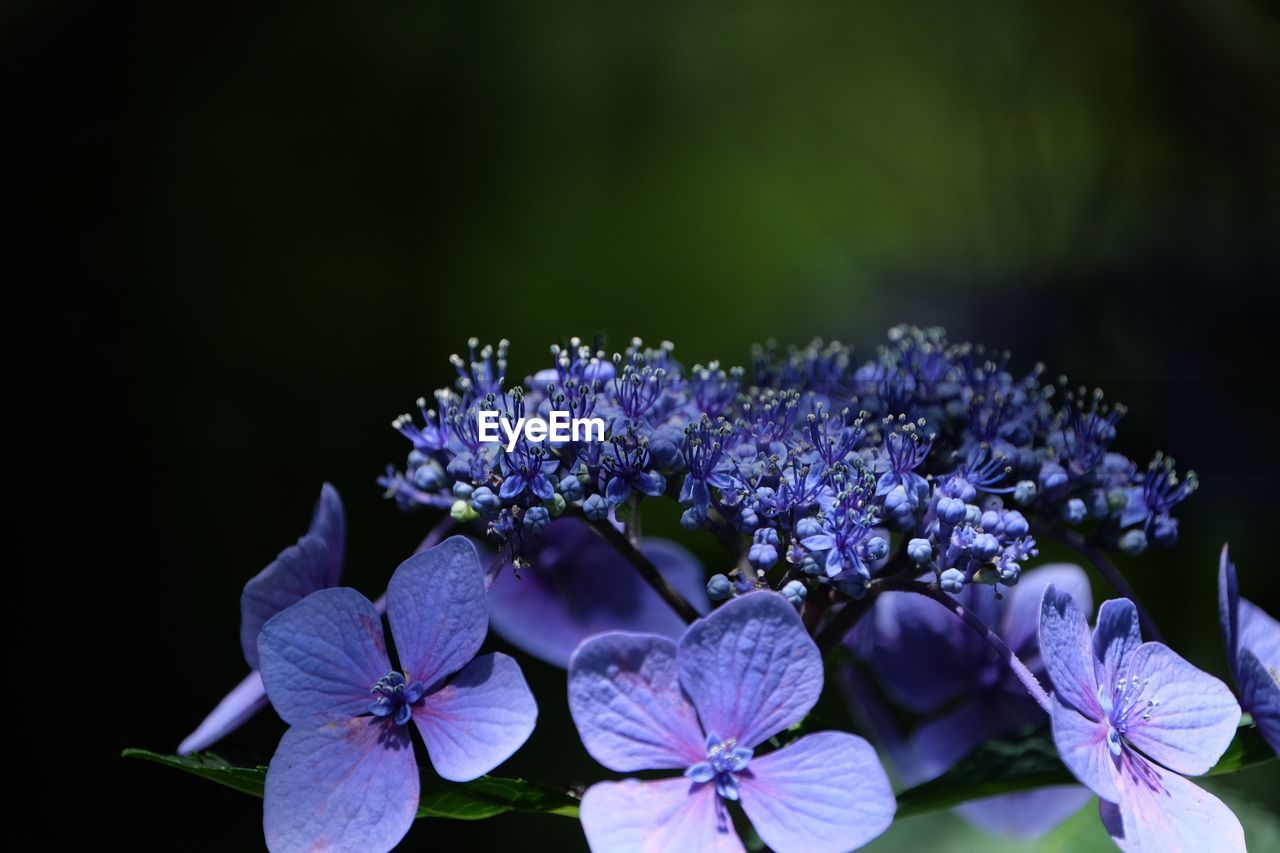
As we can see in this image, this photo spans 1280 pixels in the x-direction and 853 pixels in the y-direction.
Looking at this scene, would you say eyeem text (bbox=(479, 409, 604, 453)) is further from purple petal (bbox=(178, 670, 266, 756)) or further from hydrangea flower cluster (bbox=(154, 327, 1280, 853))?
purple petal (bbox=(178, 670, 266, 756))

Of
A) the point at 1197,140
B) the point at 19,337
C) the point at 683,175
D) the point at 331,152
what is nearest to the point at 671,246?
the point at 683,175

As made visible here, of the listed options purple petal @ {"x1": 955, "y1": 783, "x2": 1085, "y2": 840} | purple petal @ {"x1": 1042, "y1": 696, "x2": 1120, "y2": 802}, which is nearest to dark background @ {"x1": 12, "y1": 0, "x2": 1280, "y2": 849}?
purple petal @ {"x1": 955, "y1": 783, "x2": 1085, "y2": 840}

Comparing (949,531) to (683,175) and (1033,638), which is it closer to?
(1033,638)

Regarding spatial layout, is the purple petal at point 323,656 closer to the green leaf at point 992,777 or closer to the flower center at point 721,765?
the flower center at point 721,765

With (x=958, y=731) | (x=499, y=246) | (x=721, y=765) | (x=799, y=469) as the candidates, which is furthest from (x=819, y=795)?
(x=499, y=246)

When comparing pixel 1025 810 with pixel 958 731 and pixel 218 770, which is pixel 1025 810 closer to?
pixel 958 731

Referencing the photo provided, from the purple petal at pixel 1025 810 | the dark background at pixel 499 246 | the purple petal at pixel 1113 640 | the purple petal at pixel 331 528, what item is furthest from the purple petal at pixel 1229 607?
A: the purple petal at pixel 331 528
